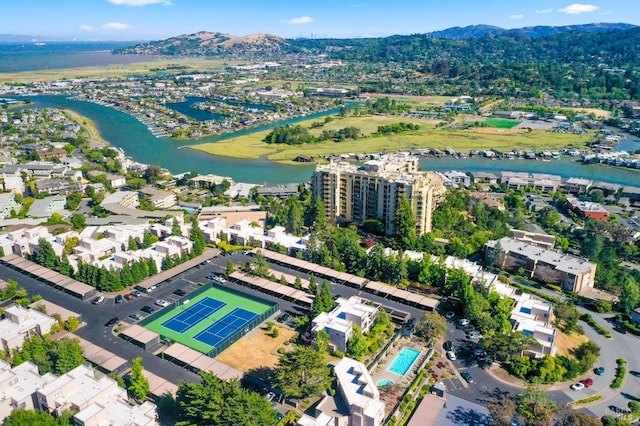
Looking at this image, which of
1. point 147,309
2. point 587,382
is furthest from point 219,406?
point 587,382

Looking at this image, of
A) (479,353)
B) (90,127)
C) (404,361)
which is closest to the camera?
(404,361)

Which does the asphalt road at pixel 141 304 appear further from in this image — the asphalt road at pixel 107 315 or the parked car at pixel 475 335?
the parked car at pixel 475 335

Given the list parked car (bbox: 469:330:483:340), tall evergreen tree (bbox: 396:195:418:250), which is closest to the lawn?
tall evergreen tree (bbox: 396:195:418:250)

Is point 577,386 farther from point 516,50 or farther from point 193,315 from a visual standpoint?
point 516,50

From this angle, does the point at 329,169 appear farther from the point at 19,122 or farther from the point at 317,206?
the point at 19,122

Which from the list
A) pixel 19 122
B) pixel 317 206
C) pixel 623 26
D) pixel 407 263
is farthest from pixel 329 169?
pixel 623 26

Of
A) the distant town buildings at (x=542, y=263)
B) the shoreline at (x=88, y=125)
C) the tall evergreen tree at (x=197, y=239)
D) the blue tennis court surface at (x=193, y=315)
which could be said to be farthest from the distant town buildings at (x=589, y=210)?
the shoreline at (x=88, y=125)

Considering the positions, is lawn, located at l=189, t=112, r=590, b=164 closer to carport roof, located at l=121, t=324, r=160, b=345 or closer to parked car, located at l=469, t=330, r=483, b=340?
carport roof, located at l=121, t=324, r=160, b=345
